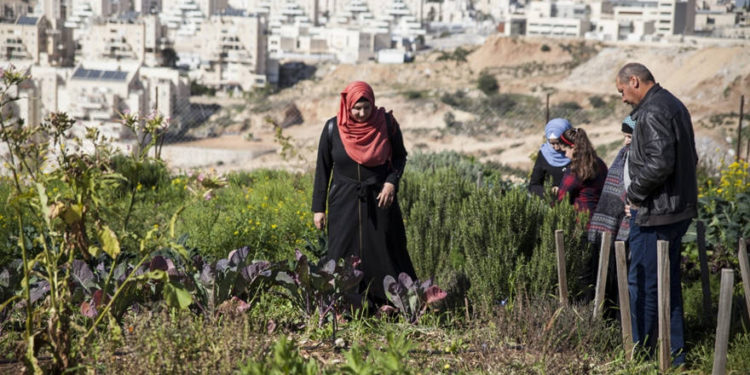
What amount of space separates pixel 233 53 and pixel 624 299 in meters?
61.3

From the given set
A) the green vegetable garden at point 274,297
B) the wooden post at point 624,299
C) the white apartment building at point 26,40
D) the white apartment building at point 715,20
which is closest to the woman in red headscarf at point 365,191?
the green vegetable garden at point 274,297

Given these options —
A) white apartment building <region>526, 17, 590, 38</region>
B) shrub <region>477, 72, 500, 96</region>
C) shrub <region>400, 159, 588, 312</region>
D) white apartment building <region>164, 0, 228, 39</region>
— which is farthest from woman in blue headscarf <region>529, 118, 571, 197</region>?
white apartment building <region>164, 0, 228, 39</region>

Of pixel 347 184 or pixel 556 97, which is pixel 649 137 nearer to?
pixel 347 184

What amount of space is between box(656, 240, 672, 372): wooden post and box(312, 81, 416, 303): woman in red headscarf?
1195mm

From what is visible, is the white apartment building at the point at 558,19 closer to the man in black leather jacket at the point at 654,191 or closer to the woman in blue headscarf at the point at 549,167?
the woman in blue headscarf at the point at 549,167

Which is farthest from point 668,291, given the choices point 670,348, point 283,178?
point 283,178

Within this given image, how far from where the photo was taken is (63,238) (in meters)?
2.79

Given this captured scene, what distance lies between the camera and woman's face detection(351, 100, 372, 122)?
3.95 metres

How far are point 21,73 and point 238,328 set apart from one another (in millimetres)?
1571

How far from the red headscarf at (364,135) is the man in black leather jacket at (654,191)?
1.07 metres

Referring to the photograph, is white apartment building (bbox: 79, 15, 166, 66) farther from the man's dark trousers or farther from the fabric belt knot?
the man's dark trousers

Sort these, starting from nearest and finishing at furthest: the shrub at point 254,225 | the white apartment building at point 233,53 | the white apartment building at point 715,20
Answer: the shrub at point 254,225 → the white apartment building at point 233,53 → the white apartment building at point 715,20

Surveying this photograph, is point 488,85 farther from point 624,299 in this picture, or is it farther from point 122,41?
point 624,299

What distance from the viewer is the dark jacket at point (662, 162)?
11.6 feet
